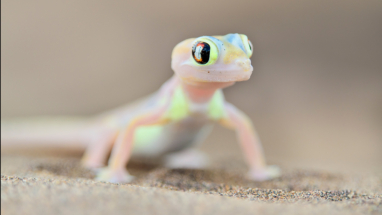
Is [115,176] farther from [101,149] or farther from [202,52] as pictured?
[202,52]

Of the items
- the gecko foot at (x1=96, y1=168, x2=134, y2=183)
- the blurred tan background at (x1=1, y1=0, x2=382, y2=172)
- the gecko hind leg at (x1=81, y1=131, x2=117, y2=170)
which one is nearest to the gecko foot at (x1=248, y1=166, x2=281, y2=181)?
the gecko foot at (x1=96, y1=168, x2=134, y2=183)

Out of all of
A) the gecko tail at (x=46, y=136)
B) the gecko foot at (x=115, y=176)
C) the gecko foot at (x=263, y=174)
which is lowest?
the gecko foot at (x=115, y=176)

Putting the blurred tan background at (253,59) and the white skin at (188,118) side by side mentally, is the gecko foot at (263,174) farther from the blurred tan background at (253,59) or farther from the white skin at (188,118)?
the blurred tan background at (253,59)

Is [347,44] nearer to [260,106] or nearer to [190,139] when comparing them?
[260,106]

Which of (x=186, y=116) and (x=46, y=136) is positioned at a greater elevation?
(x=46, y=136)

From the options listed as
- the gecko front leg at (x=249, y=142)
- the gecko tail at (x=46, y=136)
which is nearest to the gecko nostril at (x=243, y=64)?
the gecko front leg at (x=249, y=142)

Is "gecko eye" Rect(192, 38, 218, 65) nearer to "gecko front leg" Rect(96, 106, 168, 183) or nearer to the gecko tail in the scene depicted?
"gecko front leg" Rect(96, 106, 168, 183)

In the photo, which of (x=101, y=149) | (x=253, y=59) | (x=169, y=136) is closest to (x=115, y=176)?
(x=169, y=136)
